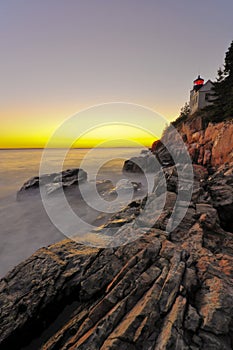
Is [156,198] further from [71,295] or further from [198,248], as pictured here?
[71,295]

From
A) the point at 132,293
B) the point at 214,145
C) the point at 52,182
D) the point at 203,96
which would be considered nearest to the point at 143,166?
the point at 214,145

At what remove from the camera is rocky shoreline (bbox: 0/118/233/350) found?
3.31 meters

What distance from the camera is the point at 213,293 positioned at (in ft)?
12.6

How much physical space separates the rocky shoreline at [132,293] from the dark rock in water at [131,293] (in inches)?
0.7

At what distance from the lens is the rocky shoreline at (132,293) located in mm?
3309

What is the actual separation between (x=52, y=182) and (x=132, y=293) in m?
19.7

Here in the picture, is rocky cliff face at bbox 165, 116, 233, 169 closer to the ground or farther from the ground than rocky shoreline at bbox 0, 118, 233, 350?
farther from the ground

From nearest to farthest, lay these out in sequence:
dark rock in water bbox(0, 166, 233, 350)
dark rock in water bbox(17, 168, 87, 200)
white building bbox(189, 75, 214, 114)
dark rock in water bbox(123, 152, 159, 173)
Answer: dark rock in water bbox(0, 166, 233, 350) → dark rock in water bbox(17, 168, 87, 200) → dark rock in water bbox(123, 152, 159, 173) → white building bbox(189, 75, 214, 114)

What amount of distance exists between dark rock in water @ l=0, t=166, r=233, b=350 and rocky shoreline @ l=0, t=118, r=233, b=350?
0.02 m

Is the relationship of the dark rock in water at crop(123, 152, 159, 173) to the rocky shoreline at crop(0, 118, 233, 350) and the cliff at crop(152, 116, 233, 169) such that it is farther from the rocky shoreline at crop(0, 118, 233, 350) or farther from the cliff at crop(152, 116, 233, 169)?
the rocky shoreline at crop(0, 118, 233, 350)

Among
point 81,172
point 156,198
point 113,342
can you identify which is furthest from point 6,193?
point 113,342

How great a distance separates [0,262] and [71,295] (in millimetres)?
5177

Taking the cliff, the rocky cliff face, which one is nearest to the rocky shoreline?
the cliff

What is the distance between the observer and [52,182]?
21703mm
